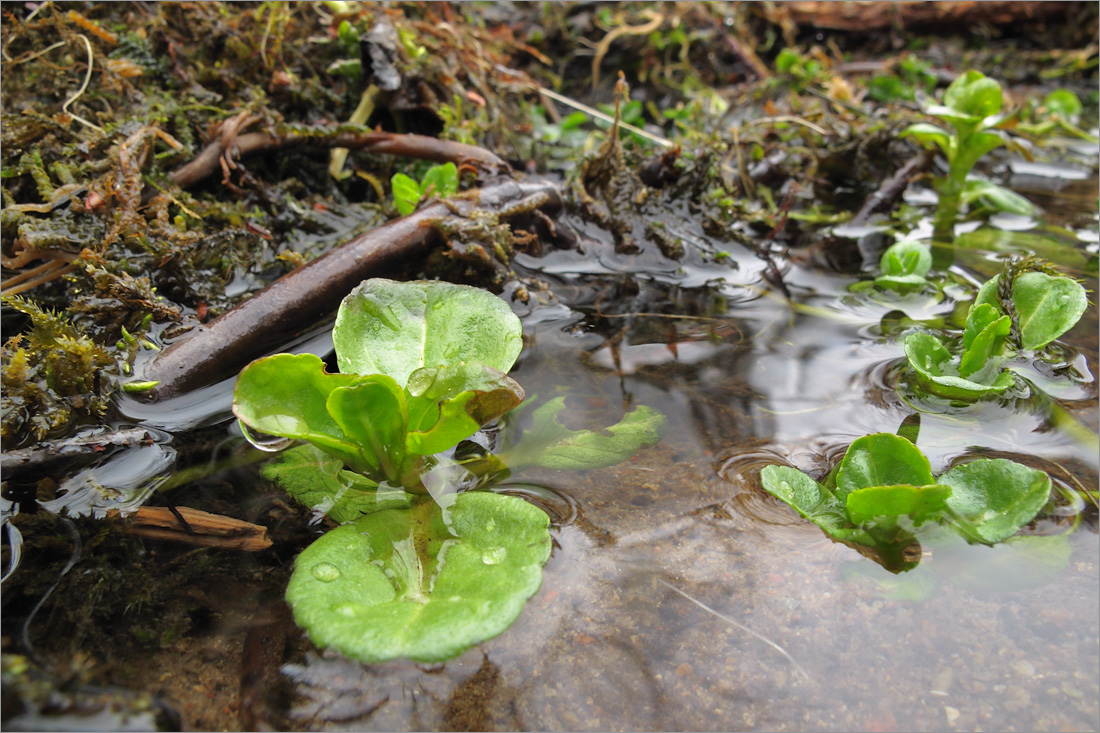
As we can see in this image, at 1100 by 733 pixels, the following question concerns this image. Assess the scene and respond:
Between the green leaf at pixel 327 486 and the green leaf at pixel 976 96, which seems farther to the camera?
the green leaf at pixel 976 96

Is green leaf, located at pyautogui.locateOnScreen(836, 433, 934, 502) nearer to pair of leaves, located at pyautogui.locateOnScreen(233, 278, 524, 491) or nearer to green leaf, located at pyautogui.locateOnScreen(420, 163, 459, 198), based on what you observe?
pair of leaves, located at pyautogui.locateOnScreen(233, 278, 524, 491)

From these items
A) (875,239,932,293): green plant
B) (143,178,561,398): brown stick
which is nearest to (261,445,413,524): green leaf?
(143,178,561,398): brown stick

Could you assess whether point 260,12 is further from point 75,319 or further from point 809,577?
point 809,577

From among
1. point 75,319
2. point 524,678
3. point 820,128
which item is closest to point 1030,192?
point 820,128

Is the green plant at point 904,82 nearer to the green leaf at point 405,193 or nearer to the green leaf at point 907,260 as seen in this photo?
the green leaf at point 907,260

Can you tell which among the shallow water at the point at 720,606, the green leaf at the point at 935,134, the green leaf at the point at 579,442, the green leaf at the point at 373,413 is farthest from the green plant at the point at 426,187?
the green leaf at the point at 935,134

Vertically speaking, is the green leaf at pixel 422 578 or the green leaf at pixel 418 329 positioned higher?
the green leaf at pixel 418 329
